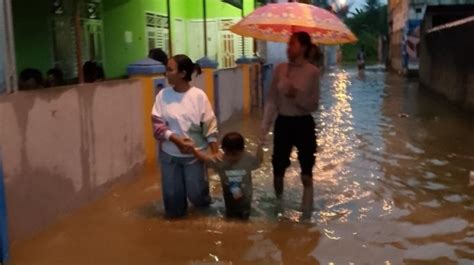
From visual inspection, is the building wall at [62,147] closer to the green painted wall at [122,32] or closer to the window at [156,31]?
the green painted wall at [122,32]

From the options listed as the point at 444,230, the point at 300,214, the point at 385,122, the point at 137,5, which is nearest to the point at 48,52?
the point at 137,5

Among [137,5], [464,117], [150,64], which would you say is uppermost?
[137,5]

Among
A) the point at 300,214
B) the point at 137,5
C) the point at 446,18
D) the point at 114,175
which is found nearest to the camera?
the point at 300,214

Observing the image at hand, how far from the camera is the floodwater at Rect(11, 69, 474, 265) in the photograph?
4.84 meters

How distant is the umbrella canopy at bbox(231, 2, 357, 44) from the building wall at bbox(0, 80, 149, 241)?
65.2 inches

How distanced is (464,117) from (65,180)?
10402 mm

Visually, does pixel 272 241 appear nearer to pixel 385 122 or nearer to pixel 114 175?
pixel 114 175

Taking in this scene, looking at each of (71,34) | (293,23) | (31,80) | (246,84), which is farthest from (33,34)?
(293,23)

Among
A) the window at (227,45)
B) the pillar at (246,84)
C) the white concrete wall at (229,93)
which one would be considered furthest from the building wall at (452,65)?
the window at (227,45)

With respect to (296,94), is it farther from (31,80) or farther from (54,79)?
(54,79)

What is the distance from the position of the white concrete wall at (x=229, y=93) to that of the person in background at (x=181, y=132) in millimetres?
6545

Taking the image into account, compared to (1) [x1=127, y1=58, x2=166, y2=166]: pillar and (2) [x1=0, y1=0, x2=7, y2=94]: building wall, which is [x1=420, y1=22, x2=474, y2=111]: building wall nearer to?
(1) [x1=127, y1=58, x2=166, y2=166]: pillar

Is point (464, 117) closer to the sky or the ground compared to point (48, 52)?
closer to the ground

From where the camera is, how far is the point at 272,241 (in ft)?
17.0
